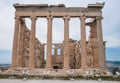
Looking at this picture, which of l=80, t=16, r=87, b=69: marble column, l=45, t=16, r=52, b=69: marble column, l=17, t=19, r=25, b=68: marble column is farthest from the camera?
l=17, t=19, r=25, b=68: marble column

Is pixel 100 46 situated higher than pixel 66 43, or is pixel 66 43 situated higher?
pixel 66 43

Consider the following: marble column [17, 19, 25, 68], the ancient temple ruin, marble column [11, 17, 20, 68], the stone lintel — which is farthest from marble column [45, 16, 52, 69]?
marble column [17, 19, 25, 68]

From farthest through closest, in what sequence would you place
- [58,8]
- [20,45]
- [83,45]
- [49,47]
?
1. [20,45]
2. [58,8]
3. [49,47]
4. [83,45]

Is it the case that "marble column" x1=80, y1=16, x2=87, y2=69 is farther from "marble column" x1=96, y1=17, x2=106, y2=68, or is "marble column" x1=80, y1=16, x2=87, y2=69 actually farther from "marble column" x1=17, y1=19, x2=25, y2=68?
"marble column" x1=17, y1=19, x2=25, y2=68

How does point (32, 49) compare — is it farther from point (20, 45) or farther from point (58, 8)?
point (58, 8)

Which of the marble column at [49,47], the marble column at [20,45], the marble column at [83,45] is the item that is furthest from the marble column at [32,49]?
the marble column at [83,45]

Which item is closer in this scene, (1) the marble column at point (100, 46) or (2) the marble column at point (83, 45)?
(2) the marble column at point (83, 45)

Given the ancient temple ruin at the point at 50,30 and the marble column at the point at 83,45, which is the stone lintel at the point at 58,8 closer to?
the ancient temple ruin at the point at 50,30

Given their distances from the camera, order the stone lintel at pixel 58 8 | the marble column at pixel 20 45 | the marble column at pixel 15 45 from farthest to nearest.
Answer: the marble column at pixel 20 45 → the stone lintel at pixel 58 8 → the marble column at pixel 15 45

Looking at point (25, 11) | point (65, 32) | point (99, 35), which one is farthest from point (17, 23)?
point (99, 35)

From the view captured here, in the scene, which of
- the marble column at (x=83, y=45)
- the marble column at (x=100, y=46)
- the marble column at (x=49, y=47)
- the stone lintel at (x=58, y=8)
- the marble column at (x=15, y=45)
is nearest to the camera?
the marble column at (x=83, y=45)

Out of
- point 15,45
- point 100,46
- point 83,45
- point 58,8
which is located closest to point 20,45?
point 15,45

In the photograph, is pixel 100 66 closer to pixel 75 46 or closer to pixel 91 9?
pixel 91 9

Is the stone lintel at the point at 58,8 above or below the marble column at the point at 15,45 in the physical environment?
above
